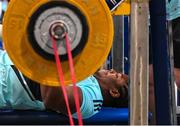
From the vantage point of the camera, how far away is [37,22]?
87 centimetres

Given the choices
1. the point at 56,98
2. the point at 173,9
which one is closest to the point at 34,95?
the point at 56,98

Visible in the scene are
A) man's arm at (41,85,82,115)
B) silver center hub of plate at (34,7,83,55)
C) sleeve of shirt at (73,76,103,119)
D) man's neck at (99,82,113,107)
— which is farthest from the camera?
man's neck at (99,82,113,107)

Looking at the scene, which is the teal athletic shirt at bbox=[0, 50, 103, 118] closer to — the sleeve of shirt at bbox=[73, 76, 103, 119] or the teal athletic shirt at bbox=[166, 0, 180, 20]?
the sleeve of shirt at bbox=[73, 76, 103, 119]

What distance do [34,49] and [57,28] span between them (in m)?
0.07

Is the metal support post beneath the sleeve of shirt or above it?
above

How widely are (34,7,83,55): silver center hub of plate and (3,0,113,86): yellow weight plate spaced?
21mm

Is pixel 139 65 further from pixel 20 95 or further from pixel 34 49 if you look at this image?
pixel 20 95

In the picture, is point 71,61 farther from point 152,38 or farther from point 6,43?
point 152,38

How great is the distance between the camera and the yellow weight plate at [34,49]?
885 millimetres

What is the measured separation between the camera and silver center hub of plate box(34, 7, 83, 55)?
86 centimetres

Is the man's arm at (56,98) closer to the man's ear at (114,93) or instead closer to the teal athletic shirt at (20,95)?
the teal athletic shirt at (20,95)

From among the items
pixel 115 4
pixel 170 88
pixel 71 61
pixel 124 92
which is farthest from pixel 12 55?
pixel 124 92

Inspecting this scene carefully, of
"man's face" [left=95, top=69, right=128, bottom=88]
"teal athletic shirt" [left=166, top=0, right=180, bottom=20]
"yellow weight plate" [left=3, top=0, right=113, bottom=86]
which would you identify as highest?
"teal athletic shirt" [left=166, top=0, right=180, bottom=20]

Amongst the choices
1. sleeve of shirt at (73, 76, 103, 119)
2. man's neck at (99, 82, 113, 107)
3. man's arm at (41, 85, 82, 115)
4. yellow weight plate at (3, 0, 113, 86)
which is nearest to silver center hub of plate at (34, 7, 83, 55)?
yellow weight plate at (3, 0, 113, 86)
